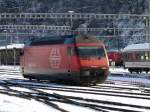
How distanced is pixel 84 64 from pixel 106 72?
139cm

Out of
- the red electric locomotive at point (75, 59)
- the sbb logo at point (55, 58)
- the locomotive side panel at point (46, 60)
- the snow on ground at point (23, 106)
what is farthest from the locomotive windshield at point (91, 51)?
the snow on ground at point (23, 106)

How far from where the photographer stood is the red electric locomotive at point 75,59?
896 inches

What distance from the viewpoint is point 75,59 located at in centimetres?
2286

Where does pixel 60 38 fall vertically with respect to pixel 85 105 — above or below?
above

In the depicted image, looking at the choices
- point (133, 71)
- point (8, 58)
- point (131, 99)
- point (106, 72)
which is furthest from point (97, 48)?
point (8, 58)

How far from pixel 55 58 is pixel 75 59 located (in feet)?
7.10

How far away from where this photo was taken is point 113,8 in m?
105

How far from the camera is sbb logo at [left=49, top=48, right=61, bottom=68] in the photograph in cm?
2427

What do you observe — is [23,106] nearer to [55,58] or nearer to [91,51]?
[91,51]

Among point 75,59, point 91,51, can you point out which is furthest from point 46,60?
point 91,51

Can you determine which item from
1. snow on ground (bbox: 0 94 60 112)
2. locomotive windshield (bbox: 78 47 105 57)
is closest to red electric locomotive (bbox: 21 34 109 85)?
locomotive windshield (bbox: 78 47 105 57)

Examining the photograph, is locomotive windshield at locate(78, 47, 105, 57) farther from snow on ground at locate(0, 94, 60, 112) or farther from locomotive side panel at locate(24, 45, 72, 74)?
snow on ground at locate(0, 94, 60, 112)

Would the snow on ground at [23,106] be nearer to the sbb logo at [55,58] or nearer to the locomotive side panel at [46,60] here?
the locomotive side panel at [46,60]

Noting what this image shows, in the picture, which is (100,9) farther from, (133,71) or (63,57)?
(63,57)
